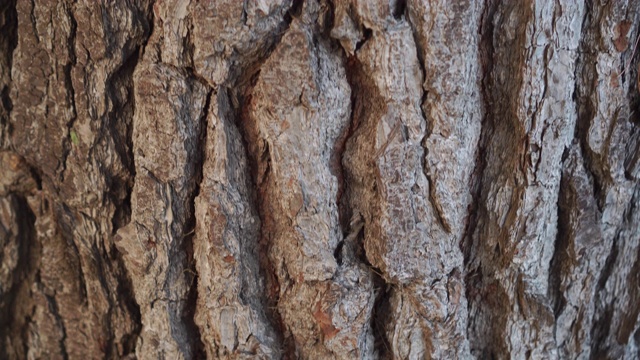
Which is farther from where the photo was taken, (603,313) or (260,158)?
(603,313)

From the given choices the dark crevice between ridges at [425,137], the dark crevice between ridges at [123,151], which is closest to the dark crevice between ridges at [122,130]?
the dark crevice between ridges at [123,151]

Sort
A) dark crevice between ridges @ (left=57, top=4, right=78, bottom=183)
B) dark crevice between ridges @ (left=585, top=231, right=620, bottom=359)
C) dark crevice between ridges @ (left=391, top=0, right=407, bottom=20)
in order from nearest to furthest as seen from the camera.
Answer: dark crevice between ridges @ (left=391, top=0, right=407, bottom=20) < dark crevice between ridges @ (left=57, top=4, right=78, bottom=183) < dark crevice between ridges @ (left=585, top=231, right=620, bottom=359)

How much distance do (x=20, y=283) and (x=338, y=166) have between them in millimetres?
851

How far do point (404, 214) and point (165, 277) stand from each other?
505mm

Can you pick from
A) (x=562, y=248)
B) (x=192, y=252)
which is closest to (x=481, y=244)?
(x=562, y=248)

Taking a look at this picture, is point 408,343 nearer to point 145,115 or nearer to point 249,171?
point 249,171

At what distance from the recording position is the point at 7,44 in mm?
1255

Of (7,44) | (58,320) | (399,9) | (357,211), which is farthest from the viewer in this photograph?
(58,320)

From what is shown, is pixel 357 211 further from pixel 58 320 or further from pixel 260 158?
pixel 58 320

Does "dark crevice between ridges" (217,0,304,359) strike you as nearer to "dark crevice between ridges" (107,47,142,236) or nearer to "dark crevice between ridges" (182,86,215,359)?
"dark crevice between ridges" (182,86,215,359)

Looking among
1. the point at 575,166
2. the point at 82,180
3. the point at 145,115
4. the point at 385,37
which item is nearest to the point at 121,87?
the point at 145,115

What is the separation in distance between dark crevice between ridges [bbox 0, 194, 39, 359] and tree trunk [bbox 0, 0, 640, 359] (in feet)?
0.23

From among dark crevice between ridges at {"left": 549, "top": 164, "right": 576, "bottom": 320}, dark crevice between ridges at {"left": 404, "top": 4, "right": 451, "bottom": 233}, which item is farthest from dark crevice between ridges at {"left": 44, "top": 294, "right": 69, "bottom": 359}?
dark crevice between ridges at {"left": 549, "top": 164, "right": 576, "bottom": 320}

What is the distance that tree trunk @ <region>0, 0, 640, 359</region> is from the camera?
107 cm
